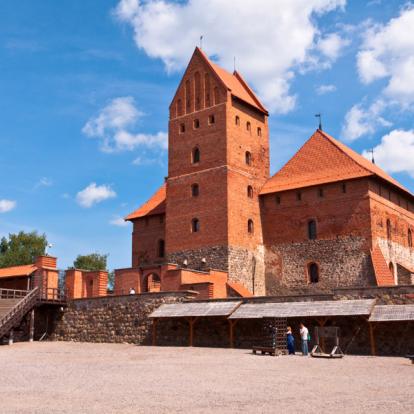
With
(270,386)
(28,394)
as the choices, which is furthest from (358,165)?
(28,394)

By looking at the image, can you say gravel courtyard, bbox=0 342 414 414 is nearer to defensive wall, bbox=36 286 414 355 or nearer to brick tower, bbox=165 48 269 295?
defensive wall, bbox=36 286 414 355

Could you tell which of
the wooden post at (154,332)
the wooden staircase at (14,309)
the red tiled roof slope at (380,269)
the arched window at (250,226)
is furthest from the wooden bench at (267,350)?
the arched window at (250,226)

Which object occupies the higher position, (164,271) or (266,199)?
(266,199)

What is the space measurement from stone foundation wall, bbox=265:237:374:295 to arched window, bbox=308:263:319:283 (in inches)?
7.8

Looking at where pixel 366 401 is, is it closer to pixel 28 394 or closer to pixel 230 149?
pixel 28 394

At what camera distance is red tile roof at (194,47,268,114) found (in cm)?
3406

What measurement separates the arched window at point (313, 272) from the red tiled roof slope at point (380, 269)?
3478mm

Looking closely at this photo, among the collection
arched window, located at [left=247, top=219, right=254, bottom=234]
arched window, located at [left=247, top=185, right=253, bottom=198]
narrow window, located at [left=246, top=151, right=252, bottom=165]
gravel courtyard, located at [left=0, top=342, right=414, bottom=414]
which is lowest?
gravel courtyard, located at [left=0, top=342, right=414, bottom=414]

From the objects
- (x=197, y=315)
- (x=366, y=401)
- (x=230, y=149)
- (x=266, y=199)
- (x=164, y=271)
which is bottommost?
(x=366, y=401)

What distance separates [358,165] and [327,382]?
20.4 metres

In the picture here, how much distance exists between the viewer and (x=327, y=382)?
1195 centimetres

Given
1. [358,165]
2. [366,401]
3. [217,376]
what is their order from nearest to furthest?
[366,401] < [217,376] < [358,165]

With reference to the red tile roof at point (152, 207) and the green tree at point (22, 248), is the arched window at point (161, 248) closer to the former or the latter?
the red tile roof at point (152, 207)

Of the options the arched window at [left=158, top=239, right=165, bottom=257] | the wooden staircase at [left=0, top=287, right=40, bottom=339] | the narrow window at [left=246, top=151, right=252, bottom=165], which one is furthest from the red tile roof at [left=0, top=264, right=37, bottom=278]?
the narrow window at [left=246, top=151, right=252, bottom=165]
